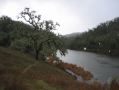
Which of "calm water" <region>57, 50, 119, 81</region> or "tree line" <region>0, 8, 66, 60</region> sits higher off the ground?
"tree line" <region>0, 8, 66, 60</region>

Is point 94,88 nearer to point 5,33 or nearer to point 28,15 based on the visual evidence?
point 28,15

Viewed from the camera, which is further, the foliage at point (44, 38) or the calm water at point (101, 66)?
the calm water at point (101, 66)

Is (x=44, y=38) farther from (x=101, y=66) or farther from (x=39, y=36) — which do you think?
(x=101, y=66)

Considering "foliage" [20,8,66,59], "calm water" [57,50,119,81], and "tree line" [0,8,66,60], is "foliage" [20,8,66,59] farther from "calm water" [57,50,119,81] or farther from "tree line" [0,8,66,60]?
"calm water" [57,50,119,81]

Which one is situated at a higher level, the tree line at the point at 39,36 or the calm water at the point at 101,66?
the tree line at the point at 39,36

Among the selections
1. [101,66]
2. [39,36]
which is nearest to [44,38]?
[39,36]

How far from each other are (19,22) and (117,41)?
136624 millimetres

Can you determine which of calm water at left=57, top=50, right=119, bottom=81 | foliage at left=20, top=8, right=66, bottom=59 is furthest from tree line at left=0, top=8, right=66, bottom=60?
calm water at left=57, top=50, right=119, bottom=81

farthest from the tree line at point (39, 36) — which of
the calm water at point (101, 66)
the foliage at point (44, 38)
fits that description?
the calm water at point (101, 66)

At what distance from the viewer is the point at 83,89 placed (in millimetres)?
20188

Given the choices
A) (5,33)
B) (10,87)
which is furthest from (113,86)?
(5,33)

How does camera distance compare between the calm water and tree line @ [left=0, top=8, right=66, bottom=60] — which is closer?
tree line @ [left=0, top=8, right=66, bottom=60]

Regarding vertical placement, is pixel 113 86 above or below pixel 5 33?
below

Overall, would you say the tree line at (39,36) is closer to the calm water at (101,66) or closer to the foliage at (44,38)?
the foliage at (44,38)
